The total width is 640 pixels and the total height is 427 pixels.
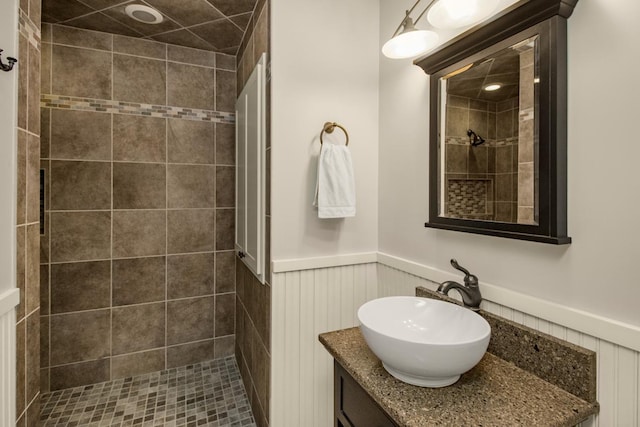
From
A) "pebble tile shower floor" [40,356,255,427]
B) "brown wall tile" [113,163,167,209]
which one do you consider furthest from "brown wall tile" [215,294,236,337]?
"brown wall tile" [113,163,167,209]

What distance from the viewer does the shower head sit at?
1184mm

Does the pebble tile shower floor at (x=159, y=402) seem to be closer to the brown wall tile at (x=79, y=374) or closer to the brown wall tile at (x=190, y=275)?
the brown wall tile at (x=79, y=374)

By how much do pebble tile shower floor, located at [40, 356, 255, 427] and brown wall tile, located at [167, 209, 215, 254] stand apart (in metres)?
0.94

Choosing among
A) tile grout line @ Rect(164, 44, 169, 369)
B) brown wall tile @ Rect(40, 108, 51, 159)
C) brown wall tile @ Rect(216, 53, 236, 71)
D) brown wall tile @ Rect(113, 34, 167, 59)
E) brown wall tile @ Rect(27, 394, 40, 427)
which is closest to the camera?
brown wall tile @ Rect(27, 394, 40, 427)

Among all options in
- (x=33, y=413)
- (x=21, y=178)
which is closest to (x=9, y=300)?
(x=21, y=178)

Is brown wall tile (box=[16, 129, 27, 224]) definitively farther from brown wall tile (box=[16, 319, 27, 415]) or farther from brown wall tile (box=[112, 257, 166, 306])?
brown wall tile (box=[112, 257, 166, 306])

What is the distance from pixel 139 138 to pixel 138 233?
699 mm

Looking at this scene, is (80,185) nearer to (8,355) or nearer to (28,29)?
(28,29)

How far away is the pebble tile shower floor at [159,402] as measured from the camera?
6.15 feet

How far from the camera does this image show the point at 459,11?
1024mm

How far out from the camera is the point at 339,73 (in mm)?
1664

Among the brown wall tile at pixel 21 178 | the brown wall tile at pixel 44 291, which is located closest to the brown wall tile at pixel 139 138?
the brown wall tile at pixel 44 291

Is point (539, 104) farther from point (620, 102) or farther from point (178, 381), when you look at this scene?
point (178, 381)

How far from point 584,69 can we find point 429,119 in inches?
22.7
